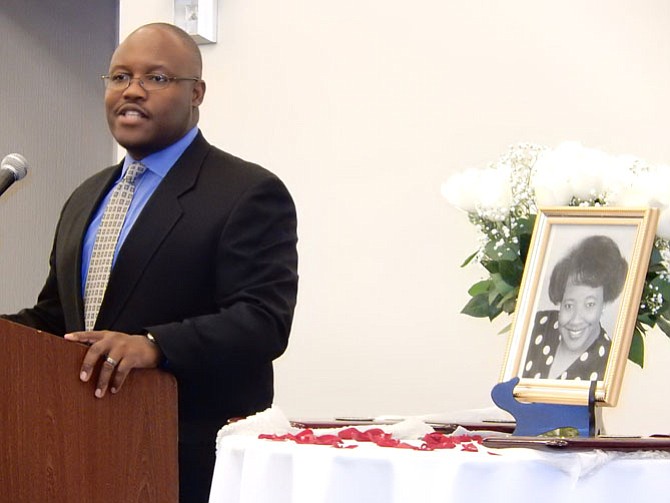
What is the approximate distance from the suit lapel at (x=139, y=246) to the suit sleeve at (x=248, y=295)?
4.9 inches

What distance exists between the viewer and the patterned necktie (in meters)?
2.56

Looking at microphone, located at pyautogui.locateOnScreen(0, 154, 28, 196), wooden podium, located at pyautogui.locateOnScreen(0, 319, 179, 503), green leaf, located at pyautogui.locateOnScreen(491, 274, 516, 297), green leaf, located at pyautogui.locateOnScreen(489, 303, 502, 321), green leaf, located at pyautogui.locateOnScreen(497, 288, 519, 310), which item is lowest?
wooden podium, located at pyautogui.locateOnScreen(0, 319, 179, 503)

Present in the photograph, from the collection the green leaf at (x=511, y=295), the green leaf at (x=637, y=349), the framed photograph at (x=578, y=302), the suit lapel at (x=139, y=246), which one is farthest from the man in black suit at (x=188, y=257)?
the green leaf at (x=637, y=349)

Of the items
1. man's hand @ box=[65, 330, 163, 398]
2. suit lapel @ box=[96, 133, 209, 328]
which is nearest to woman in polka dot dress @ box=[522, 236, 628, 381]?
man's hand @ box=[65, 330, 163, 398]

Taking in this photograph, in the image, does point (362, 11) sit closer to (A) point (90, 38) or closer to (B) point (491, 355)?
(B) point (491, 355)

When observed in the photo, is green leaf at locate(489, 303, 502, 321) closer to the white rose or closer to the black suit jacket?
the white rose

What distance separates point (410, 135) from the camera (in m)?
4.18

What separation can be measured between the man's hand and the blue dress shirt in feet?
1.68

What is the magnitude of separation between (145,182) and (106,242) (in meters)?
0.19

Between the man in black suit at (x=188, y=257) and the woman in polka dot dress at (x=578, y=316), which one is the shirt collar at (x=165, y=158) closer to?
the man in black suit at (x=188, y=257)

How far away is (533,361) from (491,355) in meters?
1.93

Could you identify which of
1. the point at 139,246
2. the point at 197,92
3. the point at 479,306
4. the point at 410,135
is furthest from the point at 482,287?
the point at 410,135

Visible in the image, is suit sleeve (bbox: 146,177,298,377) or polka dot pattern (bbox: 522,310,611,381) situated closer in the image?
polka dot pattern (bbox: 522,310,611,381)

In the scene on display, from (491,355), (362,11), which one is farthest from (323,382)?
(362,11)
